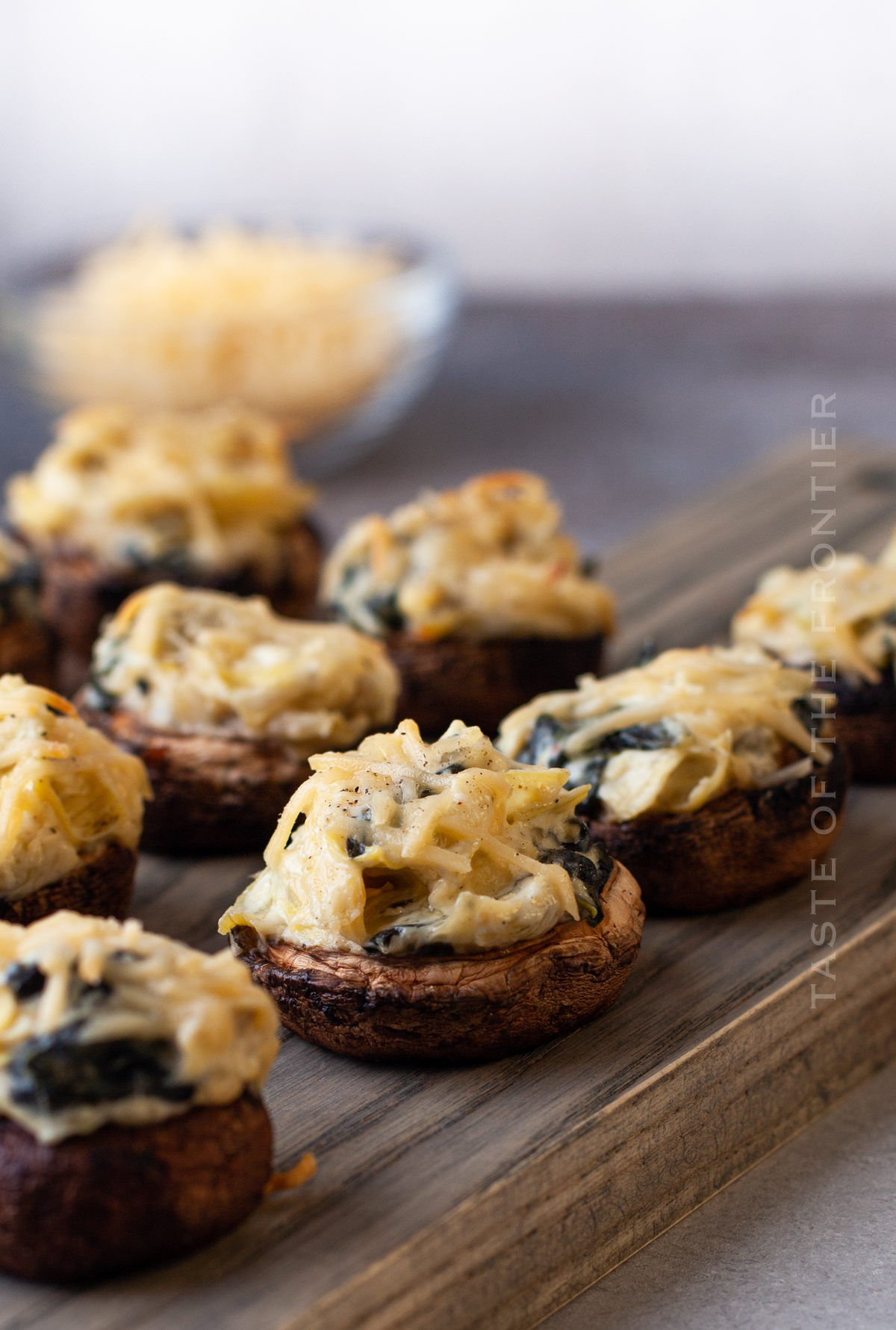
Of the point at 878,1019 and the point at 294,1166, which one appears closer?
the point at 294,1166

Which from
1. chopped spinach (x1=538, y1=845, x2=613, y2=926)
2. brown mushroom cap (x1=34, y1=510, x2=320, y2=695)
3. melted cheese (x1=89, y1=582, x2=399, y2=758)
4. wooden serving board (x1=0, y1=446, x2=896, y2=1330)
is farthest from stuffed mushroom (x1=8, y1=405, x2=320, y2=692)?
chopped spinach (x1=538, y1=845, x2=613, y2=926)

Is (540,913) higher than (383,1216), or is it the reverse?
(540,913)

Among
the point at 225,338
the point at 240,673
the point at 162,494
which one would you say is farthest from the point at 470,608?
the point at 225,338

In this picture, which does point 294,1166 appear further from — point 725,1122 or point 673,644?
point 673,644

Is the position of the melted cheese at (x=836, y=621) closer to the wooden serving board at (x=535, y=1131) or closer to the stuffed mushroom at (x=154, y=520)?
the wooden serving board at (x=535, y=1131)

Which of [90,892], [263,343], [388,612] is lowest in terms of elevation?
[90,892]

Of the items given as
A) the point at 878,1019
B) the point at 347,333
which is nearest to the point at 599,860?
the point at 878,1019

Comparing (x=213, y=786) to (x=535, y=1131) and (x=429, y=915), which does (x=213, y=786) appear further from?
(x=535, y=1131)
